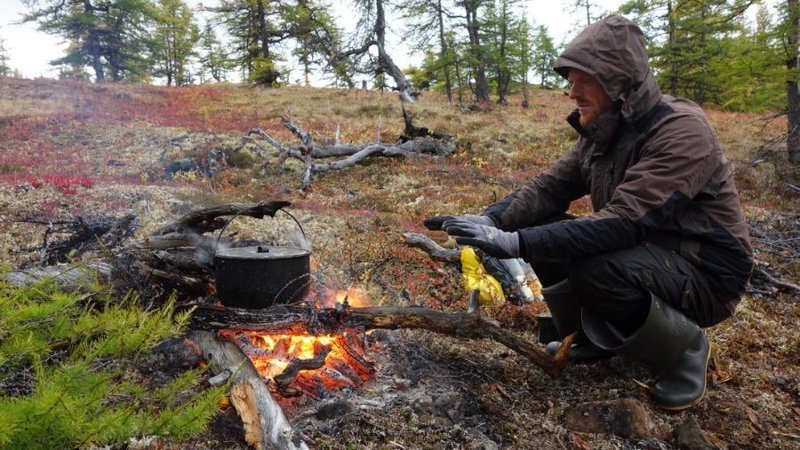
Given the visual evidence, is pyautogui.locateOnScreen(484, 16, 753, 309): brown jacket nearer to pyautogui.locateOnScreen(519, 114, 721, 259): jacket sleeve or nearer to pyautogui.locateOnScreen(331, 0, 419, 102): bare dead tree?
pyautogui.locateOnScreen(519, 114, 721, 259): jacket sleeve

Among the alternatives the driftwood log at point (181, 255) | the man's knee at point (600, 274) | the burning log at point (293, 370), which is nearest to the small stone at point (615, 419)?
the man's knee at point (600, 274)

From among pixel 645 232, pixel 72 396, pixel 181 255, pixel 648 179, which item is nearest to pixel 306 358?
pixel 181 255

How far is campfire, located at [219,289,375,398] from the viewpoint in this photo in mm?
3014

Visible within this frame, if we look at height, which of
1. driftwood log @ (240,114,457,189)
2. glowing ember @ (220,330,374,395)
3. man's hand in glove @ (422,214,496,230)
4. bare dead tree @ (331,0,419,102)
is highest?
bare dead tree @ (331,0,419,102)

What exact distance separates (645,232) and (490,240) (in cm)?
86

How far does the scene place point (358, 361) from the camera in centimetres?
335

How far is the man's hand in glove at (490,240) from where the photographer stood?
276cm

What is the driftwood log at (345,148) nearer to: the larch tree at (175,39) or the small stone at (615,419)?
the small stone at (615,419)

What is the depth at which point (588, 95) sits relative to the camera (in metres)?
3.04

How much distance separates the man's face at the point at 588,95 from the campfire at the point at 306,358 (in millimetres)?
2070

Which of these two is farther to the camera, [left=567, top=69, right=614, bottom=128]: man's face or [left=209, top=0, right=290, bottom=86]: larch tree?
[left=209, top=0, right=290, bottom=86]: larch tree

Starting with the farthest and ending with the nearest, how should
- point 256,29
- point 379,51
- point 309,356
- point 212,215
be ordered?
point 256,29, point 379,51, point 212,215, point 309,356

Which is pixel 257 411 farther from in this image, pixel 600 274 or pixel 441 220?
pixel 600 274

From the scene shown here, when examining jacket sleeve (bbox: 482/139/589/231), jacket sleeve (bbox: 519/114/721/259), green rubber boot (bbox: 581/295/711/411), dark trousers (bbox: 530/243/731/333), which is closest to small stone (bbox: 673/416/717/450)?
green rubber boot (bbox: 581/295/711/411)
